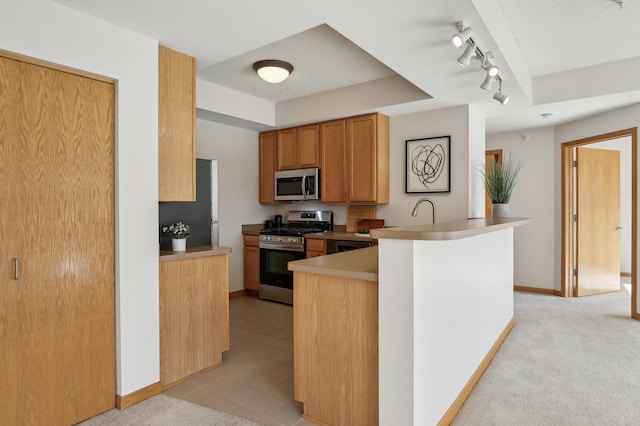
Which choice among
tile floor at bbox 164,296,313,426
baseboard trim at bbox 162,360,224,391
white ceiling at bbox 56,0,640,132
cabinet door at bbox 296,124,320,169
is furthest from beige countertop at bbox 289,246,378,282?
cabinet door at bbox 296,124,320,169

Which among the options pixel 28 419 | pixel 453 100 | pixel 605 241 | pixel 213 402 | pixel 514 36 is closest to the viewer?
pixel 28 419

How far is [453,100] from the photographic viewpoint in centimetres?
373

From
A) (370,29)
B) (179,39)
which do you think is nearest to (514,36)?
(370,29)

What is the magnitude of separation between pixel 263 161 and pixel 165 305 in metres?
3.11

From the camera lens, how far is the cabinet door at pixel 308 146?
473 centimetres

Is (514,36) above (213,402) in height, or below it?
above

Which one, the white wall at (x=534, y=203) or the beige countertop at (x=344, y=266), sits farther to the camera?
the white wall at (x=534, y=203)

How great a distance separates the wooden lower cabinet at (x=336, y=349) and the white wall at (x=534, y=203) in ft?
14.3

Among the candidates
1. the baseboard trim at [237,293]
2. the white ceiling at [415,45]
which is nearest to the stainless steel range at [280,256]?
the baseboard trim at [237,293]

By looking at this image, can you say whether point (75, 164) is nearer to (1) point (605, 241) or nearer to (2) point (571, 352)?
(2) point (571, 352)

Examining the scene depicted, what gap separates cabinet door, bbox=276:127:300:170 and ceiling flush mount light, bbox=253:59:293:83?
1467 mm

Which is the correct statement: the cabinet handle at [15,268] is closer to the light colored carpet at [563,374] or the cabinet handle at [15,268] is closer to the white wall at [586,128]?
the light colored carpet at [563,374]

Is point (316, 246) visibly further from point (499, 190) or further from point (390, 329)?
point (390, 329)

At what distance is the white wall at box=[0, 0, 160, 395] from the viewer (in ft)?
7.10
